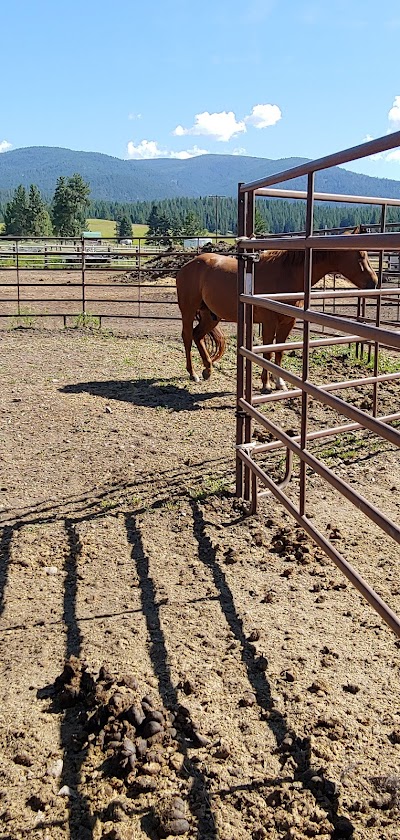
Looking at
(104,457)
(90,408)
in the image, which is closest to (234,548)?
(104,457)

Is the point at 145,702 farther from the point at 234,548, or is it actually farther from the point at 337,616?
the point at 234,548

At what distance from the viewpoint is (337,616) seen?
298 cm

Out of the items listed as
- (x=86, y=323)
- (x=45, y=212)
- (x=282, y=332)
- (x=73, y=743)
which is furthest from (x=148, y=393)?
(x=45, y=212)

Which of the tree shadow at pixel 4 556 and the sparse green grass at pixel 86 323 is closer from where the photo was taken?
the tree shadow at pixel 4 556

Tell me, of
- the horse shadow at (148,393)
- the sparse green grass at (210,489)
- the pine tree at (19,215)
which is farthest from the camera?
the pine tree at (19,215)

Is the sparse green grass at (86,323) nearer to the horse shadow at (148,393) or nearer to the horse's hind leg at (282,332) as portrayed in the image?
the horse shadow at (148,393)

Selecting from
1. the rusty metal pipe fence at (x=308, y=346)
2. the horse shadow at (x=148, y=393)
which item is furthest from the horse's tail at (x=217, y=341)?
the rusty metal pipe fence at (x=308, y=346)

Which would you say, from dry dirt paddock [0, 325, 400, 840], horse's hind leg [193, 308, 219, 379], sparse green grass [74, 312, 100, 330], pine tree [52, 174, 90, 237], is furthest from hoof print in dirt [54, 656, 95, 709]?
pine tree [52, 174, 90, 237]

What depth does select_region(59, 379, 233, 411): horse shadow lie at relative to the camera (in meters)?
6.67

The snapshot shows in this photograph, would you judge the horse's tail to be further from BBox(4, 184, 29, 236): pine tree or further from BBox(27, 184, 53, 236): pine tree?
BBox(4, 184, 29, 236): pine tree

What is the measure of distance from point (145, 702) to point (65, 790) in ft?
1.35

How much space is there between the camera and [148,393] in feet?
23.3

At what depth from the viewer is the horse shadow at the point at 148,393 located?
6668mm

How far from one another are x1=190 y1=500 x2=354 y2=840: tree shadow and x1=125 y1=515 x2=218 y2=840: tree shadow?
29 cm
